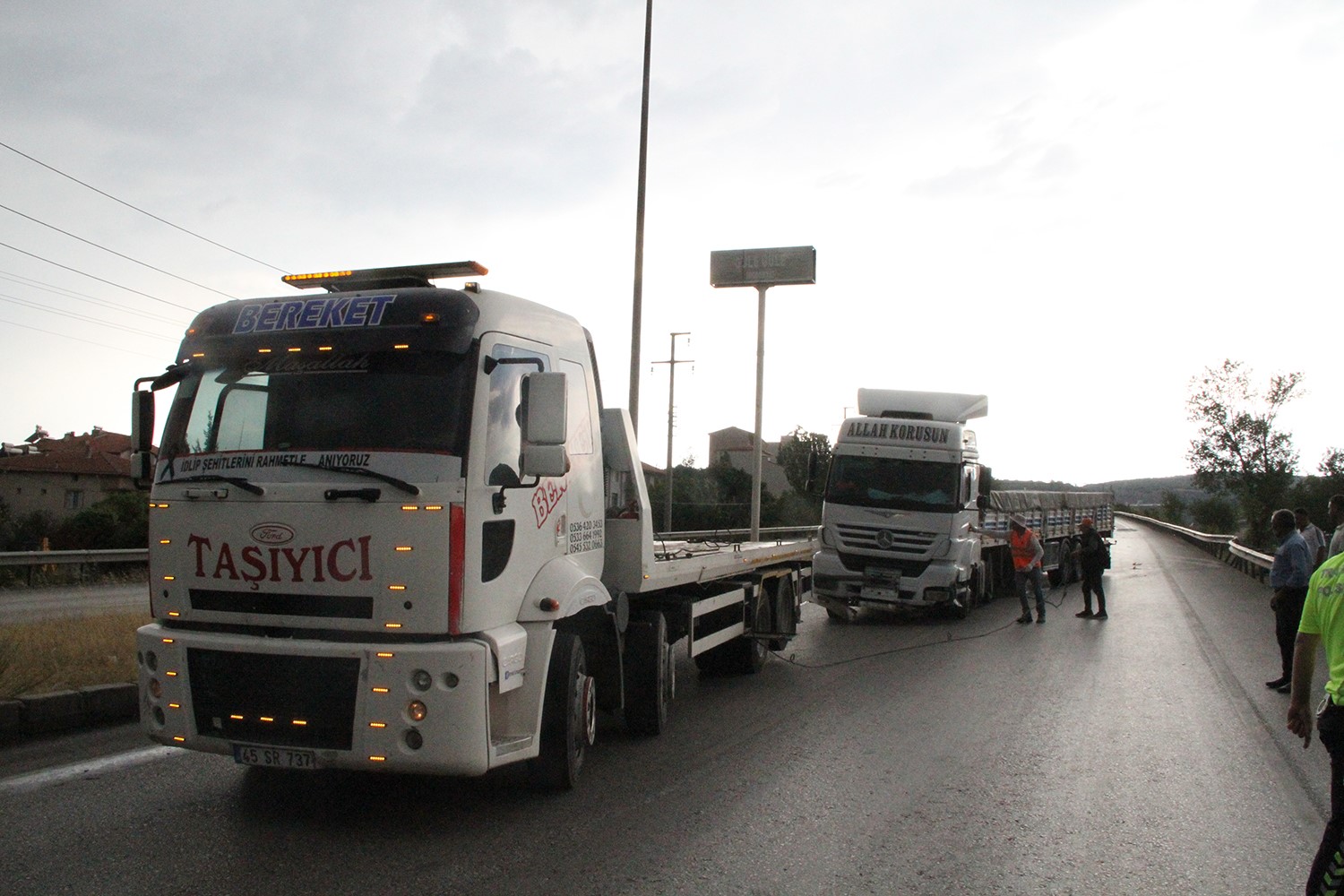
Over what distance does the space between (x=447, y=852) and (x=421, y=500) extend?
1.69 meters

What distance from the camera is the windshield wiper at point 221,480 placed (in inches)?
199

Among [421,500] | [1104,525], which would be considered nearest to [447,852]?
[421,500]

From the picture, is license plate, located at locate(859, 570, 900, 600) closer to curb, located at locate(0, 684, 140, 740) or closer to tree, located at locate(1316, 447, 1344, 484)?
curb, located at locate(0, 684, 140, 740)

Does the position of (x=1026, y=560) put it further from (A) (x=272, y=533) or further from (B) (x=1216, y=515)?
(B) (x=1216, y=515)

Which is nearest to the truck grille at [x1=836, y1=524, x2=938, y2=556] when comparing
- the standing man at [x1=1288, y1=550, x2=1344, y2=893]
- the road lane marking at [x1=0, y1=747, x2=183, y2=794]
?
the road lane marking at [x1=0, y1=747, x2=183, y2=794]

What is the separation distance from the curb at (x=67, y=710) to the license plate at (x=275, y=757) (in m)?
2.60

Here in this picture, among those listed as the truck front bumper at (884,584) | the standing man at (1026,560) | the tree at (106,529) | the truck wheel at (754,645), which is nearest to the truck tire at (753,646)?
the truck wheel at (754,645)

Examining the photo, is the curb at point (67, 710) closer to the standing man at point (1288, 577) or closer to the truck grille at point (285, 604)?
the truck grille at point (285, 604)

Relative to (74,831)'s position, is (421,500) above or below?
above

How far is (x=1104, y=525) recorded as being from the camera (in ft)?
95.6

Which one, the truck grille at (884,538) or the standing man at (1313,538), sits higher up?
the standing man at (1313,538)

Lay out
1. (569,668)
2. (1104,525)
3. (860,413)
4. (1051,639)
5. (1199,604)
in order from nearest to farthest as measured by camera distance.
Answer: (569,668), (1051,639), (860,413), (1199,604), (1104,525)

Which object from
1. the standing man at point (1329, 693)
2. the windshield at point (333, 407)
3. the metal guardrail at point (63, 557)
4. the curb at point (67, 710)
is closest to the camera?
the standing man at point (1329, 693)

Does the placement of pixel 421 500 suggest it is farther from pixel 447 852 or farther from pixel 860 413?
pixel 860 413
